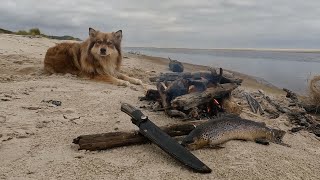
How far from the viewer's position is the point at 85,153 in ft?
15.6

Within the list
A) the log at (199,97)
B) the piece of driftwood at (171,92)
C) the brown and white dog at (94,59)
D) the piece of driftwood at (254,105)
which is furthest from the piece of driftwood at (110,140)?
the brown and white dog at (94,59)

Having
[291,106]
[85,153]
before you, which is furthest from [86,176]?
[291,106]

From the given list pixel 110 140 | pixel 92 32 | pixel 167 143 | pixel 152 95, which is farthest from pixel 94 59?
pixel 167 143

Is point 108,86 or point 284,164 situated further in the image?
point 108,86

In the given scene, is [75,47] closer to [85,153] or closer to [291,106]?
[291,106]

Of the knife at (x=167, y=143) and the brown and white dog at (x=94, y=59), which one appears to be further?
the brown and white dog at (x=94, y=59)

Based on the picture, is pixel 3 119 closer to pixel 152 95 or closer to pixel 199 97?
pixel 152 95

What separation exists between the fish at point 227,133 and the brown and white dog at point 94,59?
15.3 feet

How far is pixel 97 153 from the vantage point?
4.76m

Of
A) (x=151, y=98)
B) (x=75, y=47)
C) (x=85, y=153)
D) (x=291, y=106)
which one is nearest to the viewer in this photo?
(x=85, y=153)

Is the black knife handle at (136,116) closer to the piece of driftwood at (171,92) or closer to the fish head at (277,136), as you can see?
the piece of driftwood at (171,92)

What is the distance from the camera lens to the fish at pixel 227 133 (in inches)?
197

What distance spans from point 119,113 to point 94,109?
495mm

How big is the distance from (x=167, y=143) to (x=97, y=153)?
83 centimetres
